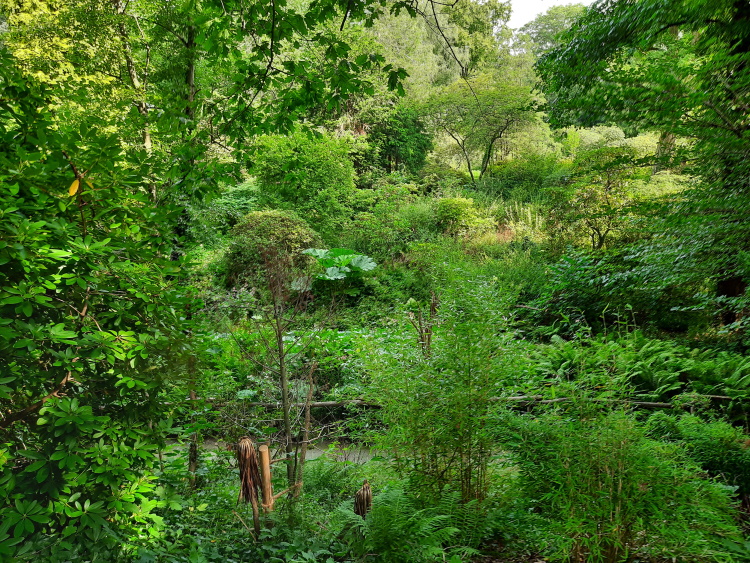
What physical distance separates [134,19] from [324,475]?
21.4 feet

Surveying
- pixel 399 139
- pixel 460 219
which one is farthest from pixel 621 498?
pixel 399 139

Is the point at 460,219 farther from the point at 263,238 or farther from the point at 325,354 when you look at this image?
the point at 325,354

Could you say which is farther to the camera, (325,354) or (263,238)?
(263,238)

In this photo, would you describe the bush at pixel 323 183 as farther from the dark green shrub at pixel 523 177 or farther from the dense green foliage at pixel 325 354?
the dark green shrub at pixel 523 177

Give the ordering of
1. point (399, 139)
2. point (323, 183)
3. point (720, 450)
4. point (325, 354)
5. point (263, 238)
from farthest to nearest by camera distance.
A: point (399, 139), point (323, 183), point (263, 238), point (325, 354), point (720, 450)

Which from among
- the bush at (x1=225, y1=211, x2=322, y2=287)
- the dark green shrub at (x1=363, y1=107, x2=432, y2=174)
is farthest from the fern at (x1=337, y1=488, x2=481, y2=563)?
the dark green shrub at (x1=363, y1=107, x2=432, y2=174)

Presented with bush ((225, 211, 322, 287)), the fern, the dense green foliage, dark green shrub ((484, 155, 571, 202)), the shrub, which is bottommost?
the fern

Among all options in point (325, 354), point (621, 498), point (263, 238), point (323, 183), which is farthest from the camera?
point (323, 183)

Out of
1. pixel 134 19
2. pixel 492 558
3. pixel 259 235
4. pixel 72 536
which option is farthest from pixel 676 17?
pixel 259 235

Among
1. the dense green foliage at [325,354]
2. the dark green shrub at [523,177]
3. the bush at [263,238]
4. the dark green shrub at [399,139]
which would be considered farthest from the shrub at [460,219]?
the dark green shrub at [399,139]

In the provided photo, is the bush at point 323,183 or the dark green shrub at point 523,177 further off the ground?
the dark green shrub at point 523,177

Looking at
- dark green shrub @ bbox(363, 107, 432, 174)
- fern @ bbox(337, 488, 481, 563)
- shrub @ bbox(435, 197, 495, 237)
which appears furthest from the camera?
dark green shrub @ bbox(363, 107, 432, 174)

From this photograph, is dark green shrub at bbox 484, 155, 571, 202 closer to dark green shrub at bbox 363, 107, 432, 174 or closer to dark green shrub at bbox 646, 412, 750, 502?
dark green shrub at bbox 363, 107, 432, 174

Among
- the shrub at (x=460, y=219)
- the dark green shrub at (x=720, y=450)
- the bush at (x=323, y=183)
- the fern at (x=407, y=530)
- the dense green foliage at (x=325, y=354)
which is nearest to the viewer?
the dense green foliage at (x=325, y=354)
